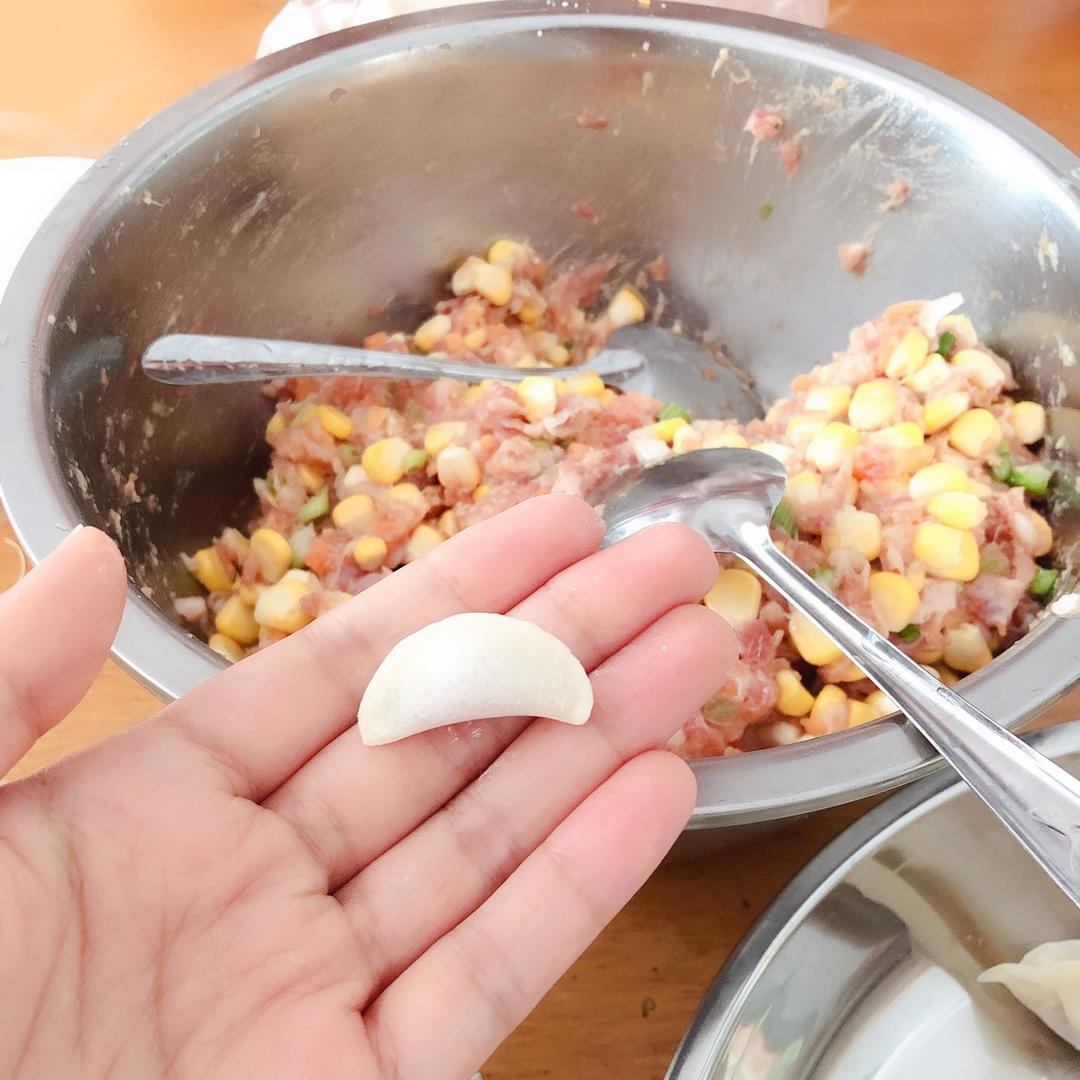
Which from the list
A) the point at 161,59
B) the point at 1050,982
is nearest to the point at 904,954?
the point at 1050,982

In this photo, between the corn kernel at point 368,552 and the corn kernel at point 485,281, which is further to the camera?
the corn kernel at point 485,281

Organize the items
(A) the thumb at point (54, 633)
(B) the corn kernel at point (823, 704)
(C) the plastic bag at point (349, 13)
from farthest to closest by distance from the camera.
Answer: (C) the plastic bag at point (349, 13), (B) the corn kernel at point (823, 704), (A) the thumb at point (54, 633)

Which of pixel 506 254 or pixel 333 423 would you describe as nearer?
pixel 333 423

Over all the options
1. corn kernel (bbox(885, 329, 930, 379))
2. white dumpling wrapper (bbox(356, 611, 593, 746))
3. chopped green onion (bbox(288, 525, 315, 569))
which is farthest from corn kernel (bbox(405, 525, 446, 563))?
corn kernel (bbox(885, 329, 930, 379))

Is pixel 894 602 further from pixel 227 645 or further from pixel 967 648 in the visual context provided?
pixel 227 645

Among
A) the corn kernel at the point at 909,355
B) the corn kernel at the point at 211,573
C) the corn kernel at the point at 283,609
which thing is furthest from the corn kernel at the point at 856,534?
the corn kernel at the point at 211,573

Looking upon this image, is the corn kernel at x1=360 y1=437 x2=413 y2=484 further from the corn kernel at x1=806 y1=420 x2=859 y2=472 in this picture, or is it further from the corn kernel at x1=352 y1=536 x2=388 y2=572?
the corn kernel at x1=806 y1=420 x2=859 y2=472

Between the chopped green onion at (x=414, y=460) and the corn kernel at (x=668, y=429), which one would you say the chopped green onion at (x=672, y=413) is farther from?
the chopped green onion at (x=414, y=460)

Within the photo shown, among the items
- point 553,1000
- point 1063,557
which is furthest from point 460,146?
point 553,1000
